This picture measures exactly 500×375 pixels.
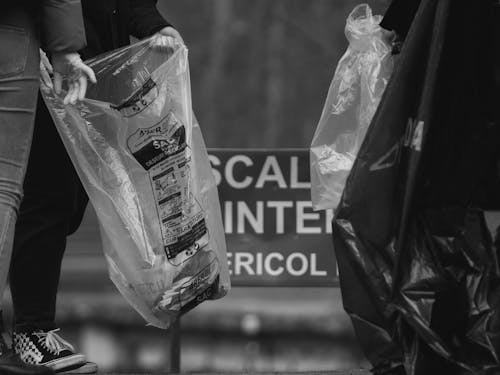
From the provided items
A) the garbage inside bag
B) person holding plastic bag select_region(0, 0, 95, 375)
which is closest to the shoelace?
the garbage inside bag

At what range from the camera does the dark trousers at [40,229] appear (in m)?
3.46

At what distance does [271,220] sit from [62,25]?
6.33 ft

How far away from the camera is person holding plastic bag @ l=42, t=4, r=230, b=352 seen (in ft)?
11.3

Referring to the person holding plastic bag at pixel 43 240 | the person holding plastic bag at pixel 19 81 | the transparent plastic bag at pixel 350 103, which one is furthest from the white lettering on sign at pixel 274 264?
the person holding plastic bag at pixel 19 81

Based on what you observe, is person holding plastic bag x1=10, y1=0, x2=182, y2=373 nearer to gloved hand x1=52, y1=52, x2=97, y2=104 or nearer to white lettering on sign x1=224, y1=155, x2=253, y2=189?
gloved hand x1=52, y1=52, x2=97, y2=104

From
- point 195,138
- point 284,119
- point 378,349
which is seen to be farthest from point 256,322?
point 284,119

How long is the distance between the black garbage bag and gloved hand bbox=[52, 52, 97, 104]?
2.53 feet

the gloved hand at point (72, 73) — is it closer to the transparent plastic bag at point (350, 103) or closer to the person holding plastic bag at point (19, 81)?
the person holding plastic bag at point (19, 81)

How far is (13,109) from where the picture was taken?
3.01m

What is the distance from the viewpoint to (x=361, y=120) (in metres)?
3.45

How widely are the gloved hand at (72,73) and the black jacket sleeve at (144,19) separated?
0.48m

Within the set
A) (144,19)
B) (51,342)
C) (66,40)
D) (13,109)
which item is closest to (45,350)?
(51,342)

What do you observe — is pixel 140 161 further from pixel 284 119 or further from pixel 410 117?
pixel 284 119

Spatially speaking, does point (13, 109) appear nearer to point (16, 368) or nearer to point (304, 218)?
point (16, 368)
